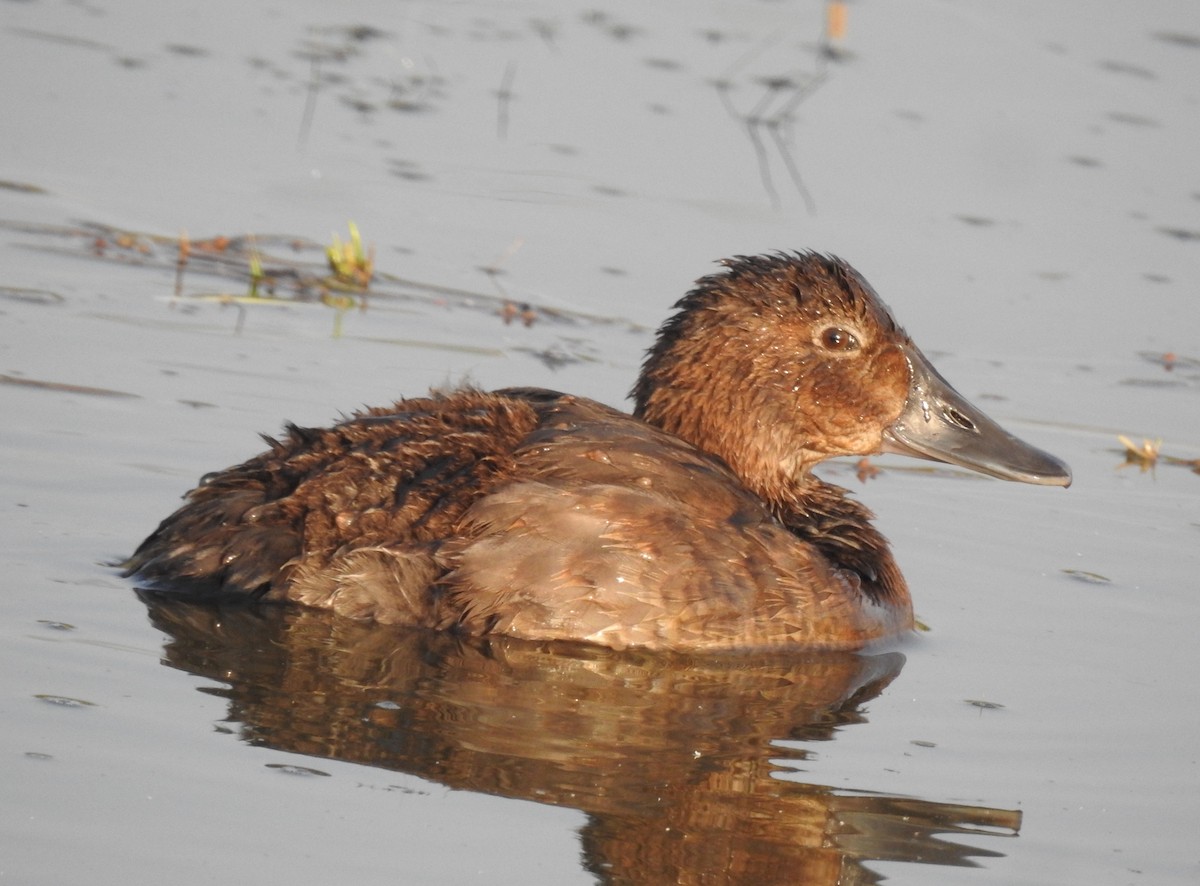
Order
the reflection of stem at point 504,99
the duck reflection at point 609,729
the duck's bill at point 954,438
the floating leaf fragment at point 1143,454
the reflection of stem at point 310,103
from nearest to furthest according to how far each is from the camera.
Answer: the duck reflection at point 609,729, the duck's bill at point 954,438, the floating leaf fragment at point 1143,454, the reflection of stem at point 310,103, the reflection of stem at point 504,99

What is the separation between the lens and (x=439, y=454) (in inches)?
238

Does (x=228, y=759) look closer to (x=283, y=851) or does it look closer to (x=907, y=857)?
(x=283, y=851)

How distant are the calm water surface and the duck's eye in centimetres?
83

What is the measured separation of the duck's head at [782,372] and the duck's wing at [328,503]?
78cm

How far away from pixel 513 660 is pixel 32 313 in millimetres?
3368

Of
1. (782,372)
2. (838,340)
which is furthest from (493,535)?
(838,340)

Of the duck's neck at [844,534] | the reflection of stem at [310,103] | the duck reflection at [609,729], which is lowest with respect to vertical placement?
the duck reflection at [609,729]

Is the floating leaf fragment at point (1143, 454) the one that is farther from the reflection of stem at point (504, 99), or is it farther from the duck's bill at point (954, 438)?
the reflection of stem at point (504, 99)

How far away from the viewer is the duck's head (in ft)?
22.3

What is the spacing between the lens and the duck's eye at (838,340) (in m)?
6.89

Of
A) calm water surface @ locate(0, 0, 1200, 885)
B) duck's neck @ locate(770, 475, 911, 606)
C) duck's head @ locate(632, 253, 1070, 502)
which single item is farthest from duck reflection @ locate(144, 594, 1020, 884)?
duck's head @ locate(632, 253, 1070, 502)

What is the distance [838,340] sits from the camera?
6.91 metres

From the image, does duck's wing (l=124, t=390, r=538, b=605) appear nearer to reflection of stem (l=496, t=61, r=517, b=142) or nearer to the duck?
the duck

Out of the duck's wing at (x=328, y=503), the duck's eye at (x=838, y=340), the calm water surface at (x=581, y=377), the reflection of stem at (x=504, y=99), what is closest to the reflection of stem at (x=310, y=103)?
the calm water surface at (x=581, y=377)
